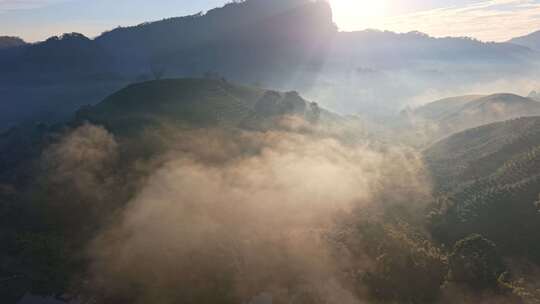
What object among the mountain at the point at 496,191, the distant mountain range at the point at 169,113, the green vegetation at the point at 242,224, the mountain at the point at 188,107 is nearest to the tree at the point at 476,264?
the green vegetation at the point at 242,224

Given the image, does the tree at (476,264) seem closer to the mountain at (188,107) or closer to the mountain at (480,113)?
the mountain at (188,107)

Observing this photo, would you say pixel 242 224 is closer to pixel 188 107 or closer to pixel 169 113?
pixel 169 113

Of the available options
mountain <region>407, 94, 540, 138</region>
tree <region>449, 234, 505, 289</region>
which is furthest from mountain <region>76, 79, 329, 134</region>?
mountain <region>407, 94, 540, 138</region>

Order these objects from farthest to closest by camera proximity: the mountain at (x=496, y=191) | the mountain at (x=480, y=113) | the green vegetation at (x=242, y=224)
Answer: the mountain at (x=480, y=113) → the mountain at (x=496, y=191) → the green vegetation at (x=242, y=224)

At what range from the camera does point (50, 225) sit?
47.4 meters

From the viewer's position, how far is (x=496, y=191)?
53562mm

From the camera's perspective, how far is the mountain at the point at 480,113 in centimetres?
11931

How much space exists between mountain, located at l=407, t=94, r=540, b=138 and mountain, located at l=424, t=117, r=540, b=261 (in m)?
42.0

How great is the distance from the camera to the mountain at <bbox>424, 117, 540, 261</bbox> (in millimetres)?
48219

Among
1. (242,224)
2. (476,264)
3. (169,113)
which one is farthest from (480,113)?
(242,224)

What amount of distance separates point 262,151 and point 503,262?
3753 centimetres

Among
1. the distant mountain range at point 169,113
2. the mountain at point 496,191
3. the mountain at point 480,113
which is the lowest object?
the mountain at point 480,113

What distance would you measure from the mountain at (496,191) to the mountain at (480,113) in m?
42.0

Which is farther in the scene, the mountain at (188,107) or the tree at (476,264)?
the mountain at (188,107)
